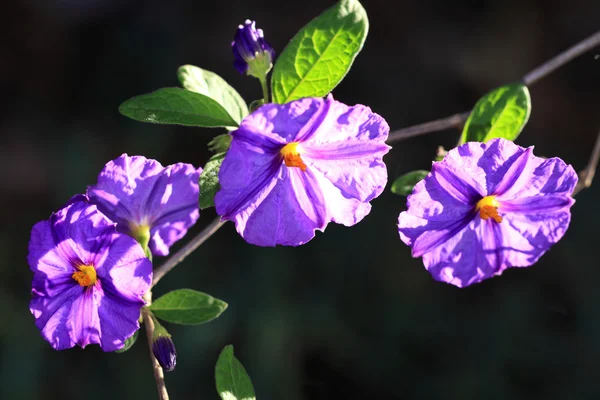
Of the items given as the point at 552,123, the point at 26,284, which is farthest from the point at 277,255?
the point at 552,123

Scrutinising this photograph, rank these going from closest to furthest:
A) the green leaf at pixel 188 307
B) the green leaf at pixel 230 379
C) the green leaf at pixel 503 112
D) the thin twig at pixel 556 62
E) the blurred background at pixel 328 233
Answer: the green leaf at pixel 230 379 < the green leaf at pixel 188 307 < the green leaf at pixel 503 112 < the thin twig at pixel 556 62 < the blurred background at pixel 328 233

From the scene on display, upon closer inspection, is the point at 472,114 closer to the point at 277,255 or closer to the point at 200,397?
the point at 277,255

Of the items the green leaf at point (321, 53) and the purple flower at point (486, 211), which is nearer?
the green leaf at point (321, 53)

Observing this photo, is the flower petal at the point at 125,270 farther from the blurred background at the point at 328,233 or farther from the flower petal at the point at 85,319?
the blurred background at the point at 328,233

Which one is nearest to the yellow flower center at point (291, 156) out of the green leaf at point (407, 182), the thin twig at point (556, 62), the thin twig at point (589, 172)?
the green leaf at point (407, 182)

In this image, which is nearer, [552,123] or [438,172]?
[438,172]

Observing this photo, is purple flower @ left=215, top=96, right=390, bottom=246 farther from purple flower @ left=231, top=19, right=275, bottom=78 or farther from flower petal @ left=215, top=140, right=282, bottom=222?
purple flower @ left=231, top=19, right=275, bottom=78

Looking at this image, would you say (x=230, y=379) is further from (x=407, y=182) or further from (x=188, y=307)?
(x=407, y=182)
